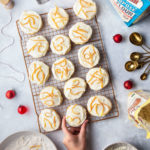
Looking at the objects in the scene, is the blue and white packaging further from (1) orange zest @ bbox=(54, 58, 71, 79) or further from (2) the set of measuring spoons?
(1) orange zest @ bbox=(54, 58, 71, 79)

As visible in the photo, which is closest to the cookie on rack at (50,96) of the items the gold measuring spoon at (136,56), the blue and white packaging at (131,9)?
the gold measuring spoon at (136,56)

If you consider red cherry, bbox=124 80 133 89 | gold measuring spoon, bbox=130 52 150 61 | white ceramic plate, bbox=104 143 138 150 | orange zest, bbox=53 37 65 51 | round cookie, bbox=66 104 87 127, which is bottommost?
white ceramic plate, bbox=104 143 138 150

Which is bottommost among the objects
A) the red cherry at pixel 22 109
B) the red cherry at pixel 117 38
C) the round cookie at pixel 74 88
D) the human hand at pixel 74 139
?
the human hand at pixel 74 139

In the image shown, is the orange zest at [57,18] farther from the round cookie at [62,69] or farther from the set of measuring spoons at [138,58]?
the set of measuring spoons at [138,58]

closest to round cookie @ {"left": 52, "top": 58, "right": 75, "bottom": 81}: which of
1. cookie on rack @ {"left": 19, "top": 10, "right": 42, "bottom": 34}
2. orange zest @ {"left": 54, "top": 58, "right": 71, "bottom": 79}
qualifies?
orange zest @ {"left": 54, "top": 58, "right": 71, "bottom": 79}

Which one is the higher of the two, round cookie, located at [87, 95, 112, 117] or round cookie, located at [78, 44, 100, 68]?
round cookie, located at [78, 44, 100, 68]

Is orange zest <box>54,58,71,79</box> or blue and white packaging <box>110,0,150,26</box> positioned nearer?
blue and white packaging <box>110,0,150,26</box>

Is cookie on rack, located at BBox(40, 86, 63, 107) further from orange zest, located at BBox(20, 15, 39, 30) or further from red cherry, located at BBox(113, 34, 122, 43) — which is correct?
red cherry, located at BBox(113, 34, 122, 43)
